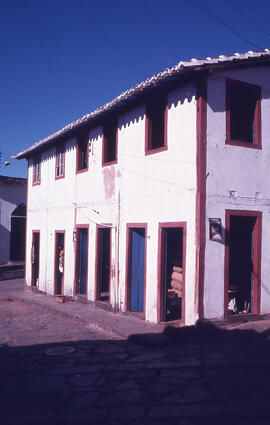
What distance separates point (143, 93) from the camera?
10227mm

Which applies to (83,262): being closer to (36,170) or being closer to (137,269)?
(137,269)

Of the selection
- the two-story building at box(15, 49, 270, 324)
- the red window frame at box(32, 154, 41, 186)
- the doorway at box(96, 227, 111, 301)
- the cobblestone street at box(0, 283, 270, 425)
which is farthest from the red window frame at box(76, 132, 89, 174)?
the cobblestone street at box(0, 283, 270, 425)

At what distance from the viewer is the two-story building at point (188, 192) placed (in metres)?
8.88

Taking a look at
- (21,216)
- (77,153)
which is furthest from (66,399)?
(21,216)

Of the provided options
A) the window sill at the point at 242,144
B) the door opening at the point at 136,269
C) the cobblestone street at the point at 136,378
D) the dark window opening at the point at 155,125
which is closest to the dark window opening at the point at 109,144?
the dark window opening at the point at 155,125

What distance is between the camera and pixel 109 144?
41.9 feet

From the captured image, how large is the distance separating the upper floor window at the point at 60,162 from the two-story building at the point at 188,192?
3095 mm

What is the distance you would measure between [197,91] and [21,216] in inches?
758

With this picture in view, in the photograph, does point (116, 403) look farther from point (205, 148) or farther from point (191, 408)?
point (205, 148)

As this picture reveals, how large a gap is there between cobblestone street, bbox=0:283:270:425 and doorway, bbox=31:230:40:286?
8151 mm

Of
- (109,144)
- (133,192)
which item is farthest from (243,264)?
(109,144)

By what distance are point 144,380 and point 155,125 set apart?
22.1ft

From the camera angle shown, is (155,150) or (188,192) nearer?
(188,192)

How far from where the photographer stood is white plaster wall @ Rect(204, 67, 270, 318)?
889 centimetres
